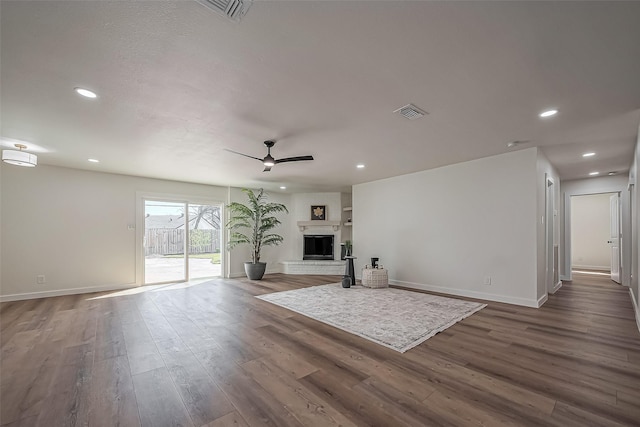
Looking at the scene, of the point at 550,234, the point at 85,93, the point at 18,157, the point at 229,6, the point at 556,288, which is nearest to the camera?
the point at 229,6

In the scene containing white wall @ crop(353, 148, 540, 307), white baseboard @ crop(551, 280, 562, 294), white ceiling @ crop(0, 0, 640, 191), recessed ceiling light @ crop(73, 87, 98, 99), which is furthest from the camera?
white baseboard @ crop(551, 280, 562, 294)

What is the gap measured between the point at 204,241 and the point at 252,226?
1.33m

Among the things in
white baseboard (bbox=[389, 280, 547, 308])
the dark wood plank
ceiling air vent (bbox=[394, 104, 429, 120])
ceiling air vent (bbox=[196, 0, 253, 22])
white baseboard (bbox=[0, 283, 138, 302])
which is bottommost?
white baseboard (bbox=[0, 283, 138, 302])

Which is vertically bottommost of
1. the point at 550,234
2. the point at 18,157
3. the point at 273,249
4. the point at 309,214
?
the point at 273,249

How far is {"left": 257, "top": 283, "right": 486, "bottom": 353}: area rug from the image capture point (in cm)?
317

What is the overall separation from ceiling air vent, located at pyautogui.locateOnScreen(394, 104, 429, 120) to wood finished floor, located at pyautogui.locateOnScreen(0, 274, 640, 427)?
8.20 feet

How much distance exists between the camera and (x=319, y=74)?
7.31 feet

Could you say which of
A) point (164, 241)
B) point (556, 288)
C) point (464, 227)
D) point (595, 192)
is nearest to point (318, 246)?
point (164, 241)

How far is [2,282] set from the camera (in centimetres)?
483

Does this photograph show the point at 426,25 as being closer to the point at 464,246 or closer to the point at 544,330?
the point at 544,330

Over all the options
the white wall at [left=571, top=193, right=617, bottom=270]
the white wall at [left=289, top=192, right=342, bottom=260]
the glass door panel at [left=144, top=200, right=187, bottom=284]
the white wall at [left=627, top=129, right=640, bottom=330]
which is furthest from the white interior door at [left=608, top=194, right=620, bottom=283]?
the glass door panel at [left=144, top=200, right=187, bottom=284]

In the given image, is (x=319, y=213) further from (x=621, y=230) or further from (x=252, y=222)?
(x=621, y=230)

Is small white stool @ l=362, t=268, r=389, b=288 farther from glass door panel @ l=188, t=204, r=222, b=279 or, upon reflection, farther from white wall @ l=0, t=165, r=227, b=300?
white wall @ l=0, t=165, r=227, b=300

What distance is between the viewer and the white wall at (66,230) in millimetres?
4938
